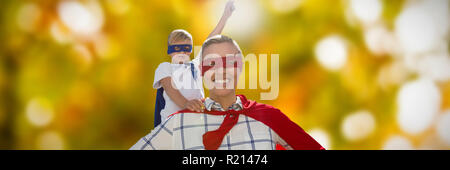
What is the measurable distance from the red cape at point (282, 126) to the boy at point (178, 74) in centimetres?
39

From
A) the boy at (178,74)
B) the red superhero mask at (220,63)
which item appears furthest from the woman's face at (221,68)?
the boy at (178,74)

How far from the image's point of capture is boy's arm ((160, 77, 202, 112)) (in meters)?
0.95

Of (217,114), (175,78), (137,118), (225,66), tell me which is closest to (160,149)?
(217,114)

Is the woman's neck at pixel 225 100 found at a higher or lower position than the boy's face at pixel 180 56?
lower

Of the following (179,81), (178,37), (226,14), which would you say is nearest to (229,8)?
(226,14)

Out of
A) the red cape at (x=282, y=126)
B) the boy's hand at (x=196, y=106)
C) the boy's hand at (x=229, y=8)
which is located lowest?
the red cape at (x=282, y=126)

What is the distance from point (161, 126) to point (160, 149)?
64 millimetres

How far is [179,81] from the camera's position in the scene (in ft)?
4.43

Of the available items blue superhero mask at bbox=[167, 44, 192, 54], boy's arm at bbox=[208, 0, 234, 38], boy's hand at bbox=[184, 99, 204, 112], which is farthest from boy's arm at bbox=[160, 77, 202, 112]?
boy's arm at bbox=[208, 0, 234, 38]

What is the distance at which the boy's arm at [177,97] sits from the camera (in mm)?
946

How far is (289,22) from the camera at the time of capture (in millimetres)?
2115

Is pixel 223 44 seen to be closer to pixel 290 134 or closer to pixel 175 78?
pixel 290 134

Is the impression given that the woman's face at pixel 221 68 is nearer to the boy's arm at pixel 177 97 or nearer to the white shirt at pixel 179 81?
the boy's arm at pixel 177 97

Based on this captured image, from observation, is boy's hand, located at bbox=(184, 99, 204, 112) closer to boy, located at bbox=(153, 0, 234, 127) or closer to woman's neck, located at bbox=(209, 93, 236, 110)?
woman's neck, located at bbox=(209, 93, 236, 110)
